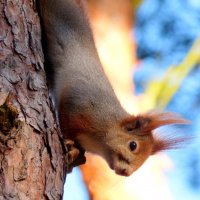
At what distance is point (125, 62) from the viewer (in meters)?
3.95

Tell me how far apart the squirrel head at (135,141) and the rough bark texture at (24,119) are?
61cm

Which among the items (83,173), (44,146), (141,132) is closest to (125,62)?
(83,173)

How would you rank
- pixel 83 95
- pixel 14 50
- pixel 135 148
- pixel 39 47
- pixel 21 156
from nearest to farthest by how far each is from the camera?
pixel 21 156
pixel 14 50
pixel 39 47
pixel 83 95
pixel 135 148

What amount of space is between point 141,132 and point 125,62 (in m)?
1.34

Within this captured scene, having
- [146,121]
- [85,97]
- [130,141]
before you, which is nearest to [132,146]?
[130,141]

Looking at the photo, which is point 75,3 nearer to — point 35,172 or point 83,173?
point 35,172

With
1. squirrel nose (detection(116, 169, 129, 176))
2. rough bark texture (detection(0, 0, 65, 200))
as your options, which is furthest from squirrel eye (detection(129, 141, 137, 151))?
rough bark texture (detection(0, 0, 65, 200))

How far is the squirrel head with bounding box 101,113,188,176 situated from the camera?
2.52 metres

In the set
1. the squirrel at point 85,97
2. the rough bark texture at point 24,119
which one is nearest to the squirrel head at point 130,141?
the squirrel at point 85,97

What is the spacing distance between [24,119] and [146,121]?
928mm

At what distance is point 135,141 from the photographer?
264cm

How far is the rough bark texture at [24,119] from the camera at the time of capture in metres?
1.67

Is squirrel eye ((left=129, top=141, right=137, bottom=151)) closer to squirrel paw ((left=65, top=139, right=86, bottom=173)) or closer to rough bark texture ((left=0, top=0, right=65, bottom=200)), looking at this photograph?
squirrel paw ((left=65, top=139, right=86, bottom=173))

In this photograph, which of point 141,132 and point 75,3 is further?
point 141,132
